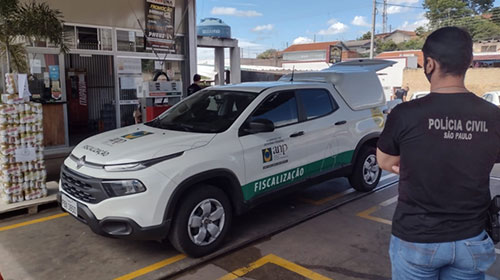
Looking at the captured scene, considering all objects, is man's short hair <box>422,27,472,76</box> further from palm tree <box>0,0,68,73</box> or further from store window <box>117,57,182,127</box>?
store window <box>117,57,182,127</box>

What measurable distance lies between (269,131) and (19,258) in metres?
2.89

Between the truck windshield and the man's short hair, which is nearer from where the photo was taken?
the man's short hair

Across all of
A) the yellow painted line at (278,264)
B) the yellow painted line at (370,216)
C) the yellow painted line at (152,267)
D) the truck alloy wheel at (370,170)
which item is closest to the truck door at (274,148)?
the yellow painted line at (278,264)

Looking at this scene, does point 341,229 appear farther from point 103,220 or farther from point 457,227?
point 457,227

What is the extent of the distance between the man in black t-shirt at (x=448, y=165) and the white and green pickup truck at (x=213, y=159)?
95.5 inches

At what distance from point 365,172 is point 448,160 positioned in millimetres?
4566

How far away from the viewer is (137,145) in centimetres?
408

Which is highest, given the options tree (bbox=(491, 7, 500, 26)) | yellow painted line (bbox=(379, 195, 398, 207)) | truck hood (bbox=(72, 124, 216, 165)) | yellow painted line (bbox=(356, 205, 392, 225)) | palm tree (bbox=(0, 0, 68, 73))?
tree (bbox=(491, 7, 500, 26))

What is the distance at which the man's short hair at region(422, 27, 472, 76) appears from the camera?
5.96 ft

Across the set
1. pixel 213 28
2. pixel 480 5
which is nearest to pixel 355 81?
pixel 213 28

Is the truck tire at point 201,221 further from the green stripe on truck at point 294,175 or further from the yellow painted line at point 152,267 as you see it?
the green stripe on truck at point 294,175

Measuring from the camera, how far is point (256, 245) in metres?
4.43

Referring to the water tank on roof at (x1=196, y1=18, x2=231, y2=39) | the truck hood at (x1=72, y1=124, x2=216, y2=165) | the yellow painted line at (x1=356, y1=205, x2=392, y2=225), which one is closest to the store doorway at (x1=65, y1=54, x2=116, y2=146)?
the truck hood at (x1=72, y1=124, x2=216, y2=165)

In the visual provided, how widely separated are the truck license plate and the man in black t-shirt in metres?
3.25
